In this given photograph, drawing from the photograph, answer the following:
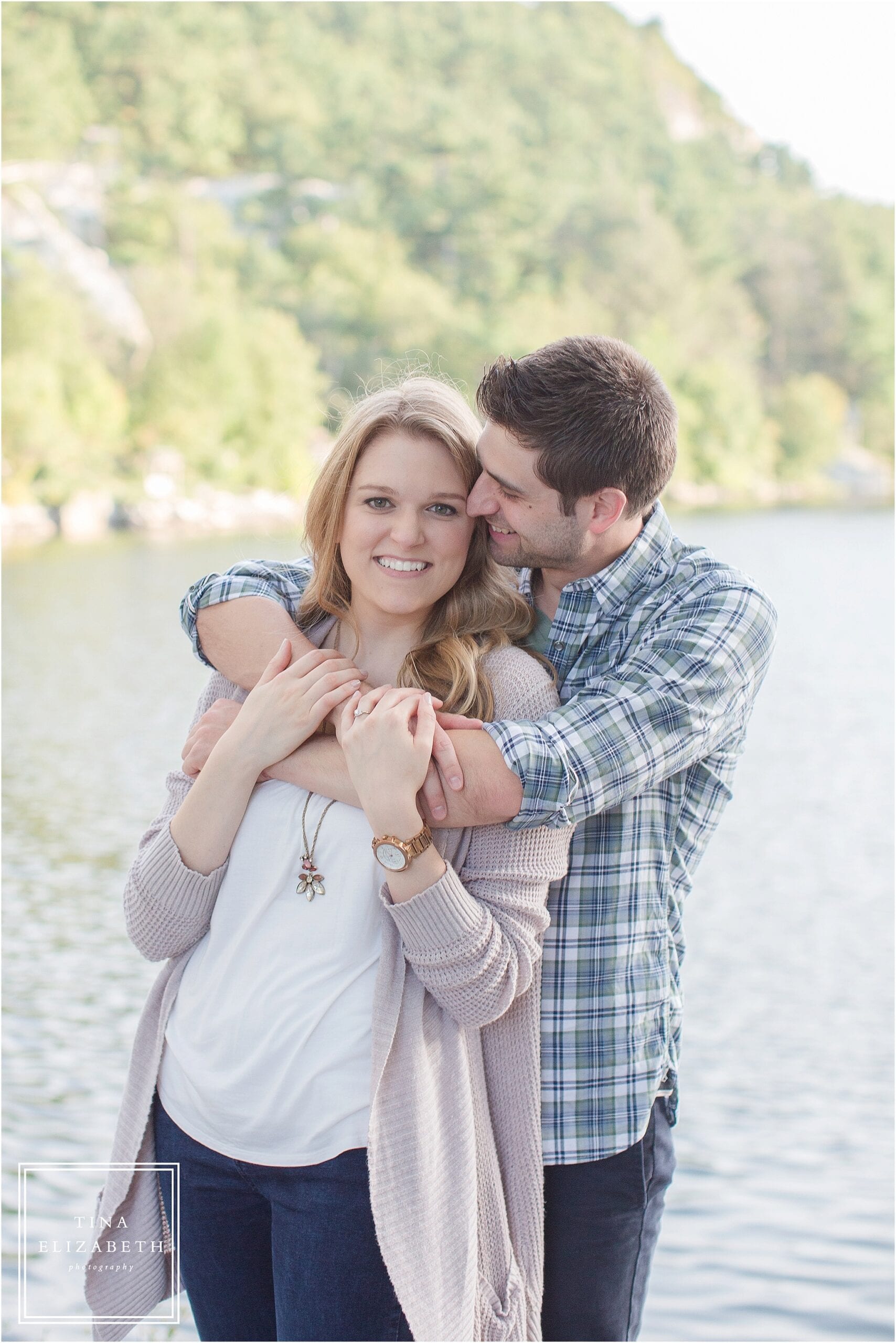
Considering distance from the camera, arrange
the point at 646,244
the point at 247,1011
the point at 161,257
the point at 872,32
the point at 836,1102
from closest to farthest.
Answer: the point at 247,1011 < the point at 836,1102 < the point at 872,32 < the point at 161,257 < the point at 646,244

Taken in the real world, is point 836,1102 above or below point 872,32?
below

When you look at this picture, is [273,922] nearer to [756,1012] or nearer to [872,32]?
[756,1012]

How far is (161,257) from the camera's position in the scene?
43.4 meters

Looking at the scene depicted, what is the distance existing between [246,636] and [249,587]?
9 cm

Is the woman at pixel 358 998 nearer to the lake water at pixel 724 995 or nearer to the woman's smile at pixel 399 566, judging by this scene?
the woman's smile at pixel 399 566

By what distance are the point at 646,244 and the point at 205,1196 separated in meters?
52.7

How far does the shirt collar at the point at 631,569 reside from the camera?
5.94 ft

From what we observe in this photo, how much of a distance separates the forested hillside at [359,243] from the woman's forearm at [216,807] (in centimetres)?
2807

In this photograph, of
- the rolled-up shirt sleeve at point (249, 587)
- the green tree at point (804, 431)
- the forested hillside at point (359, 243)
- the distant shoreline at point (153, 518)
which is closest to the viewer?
the rolled-up shirt sleeve at point (249, 587)

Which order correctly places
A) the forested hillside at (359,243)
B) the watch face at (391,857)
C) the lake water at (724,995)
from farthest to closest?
the forested hillside at (359,243), the lake water at (724,995), the watch face at (391,857)

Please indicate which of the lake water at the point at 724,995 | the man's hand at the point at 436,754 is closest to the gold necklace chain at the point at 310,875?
the man's hand at the point at 436,754

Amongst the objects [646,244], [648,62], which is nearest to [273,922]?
[646,244]

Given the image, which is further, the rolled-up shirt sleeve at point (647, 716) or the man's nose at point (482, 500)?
the man's nose at point (482, 500)

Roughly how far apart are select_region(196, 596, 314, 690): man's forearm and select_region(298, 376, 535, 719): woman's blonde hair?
0.08 meters
